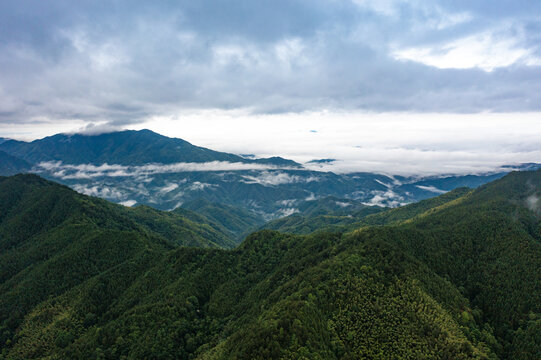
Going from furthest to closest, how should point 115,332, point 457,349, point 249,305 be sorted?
point 249,305, point 115,332, point 457,349

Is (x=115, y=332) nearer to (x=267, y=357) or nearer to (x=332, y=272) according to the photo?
(x=267, y=357)

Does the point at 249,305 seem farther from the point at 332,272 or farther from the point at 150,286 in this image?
the point at 150,286

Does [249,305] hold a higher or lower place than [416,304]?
lower

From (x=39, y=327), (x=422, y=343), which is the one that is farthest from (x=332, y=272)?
(x=39, y=327)

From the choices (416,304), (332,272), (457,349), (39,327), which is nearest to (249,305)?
(332,272)

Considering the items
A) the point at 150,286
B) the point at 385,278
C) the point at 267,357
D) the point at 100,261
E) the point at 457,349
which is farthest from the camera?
the point at 100,261

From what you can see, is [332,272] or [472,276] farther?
[472,276]

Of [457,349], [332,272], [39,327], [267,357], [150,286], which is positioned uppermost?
[332,272]
